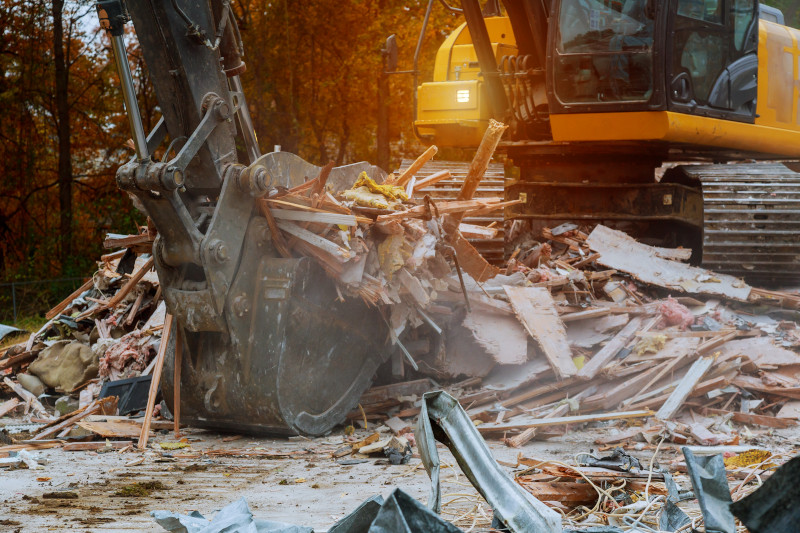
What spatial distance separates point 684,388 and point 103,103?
17.0m

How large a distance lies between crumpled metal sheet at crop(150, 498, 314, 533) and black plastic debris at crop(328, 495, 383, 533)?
0.24 m

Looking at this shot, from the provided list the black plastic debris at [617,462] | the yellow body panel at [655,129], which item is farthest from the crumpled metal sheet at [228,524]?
the yellow body panel at [655,129]

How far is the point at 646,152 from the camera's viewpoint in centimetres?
861

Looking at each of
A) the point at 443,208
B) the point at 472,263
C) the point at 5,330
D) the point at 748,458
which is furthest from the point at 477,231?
the point at 5,330

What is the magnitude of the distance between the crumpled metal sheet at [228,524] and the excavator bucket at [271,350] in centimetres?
206

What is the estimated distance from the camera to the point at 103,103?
19984 millimetres

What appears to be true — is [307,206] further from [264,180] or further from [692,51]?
[692,51]

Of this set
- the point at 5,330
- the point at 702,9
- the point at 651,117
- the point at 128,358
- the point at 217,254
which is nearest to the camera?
the point at 217,254

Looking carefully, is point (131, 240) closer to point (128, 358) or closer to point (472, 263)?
point (128, 358)

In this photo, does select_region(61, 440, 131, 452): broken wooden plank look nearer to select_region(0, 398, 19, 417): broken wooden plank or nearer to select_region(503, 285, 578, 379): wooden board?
select_region(0, 398, 19, 417): broken wooden plank

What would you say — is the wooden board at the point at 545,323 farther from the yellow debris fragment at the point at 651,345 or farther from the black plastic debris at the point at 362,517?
the black plastic debris at the point at 362,517

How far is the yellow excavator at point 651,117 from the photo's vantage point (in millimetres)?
7734

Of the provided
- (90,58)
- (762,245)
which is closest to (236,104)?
(762,245)

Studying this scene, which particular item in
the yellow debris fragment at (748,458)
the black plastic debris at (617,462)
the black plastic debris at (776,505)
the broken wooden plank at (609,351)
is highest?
the black plastic debris at (776,505)
